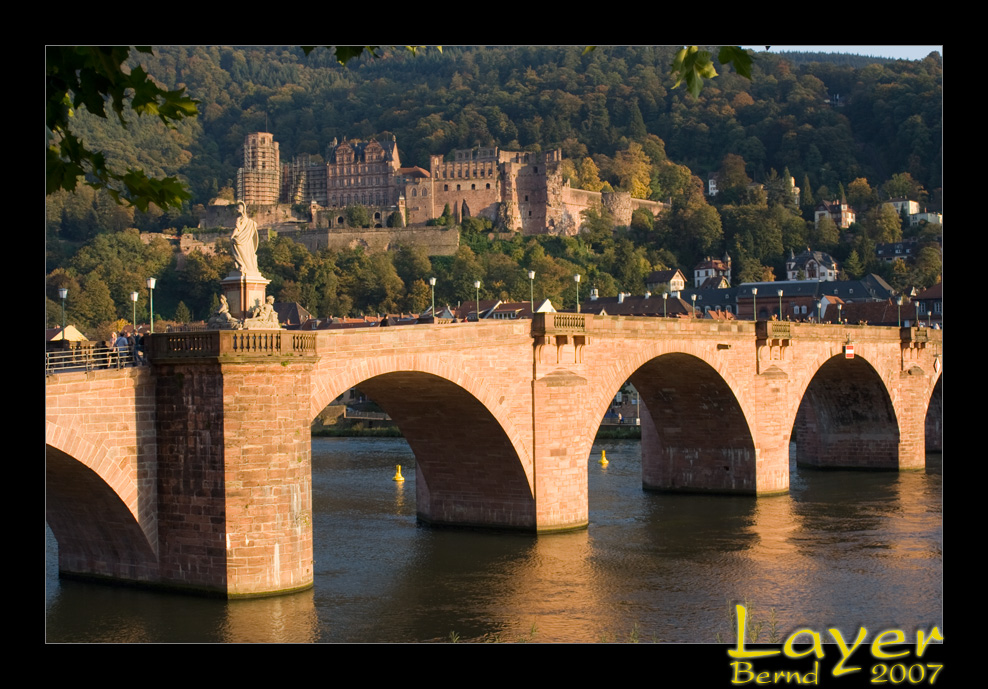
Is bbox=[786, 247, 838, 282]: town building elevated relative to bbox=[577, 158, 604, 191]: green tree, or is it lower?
lower

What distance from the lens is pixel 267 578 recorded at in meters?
22.5

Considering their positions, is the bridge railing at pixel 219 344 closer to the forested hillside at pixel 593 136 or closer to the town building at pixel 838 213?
the forested hillside at pixel 593 136

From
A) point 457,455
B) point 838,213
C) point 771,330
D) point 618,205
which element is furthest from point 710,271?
point 457,455

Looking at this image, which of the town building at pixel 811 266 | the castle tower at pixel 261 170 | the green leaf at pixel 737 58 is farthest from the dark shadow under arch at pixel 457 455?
the castle tower at pixel 261 170

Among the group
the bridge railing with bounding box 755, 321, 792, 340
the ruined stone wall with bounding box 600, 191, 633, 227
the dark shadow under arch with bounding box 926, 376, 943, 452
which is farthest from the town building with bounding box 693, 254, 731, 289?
the bridge railing with bounding box 755, 321, 792, 340

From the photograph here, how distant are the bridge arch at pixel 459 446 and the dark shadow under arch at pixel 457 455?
2cm

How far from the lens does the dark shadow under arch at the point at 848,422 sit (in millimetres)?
48094

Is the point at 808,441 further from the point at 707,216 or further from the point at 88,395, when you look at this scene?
the point at 707,216

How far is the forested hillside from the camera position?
128 metres

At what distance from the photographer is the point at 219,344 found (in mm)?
22141

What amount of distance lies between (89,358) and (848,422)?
3444 centimetres

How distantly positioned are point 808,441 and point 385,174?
4364 inches

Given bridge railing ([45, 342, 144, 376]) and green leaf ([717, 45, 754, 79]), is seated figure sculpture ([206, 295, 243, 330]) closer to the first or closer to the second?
bridge railing ([45, 342, 144, 376])

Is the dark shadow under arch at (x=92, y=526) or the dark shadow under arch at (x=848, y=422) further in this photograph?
the dark shadow under arch at (x=848, y=422)
